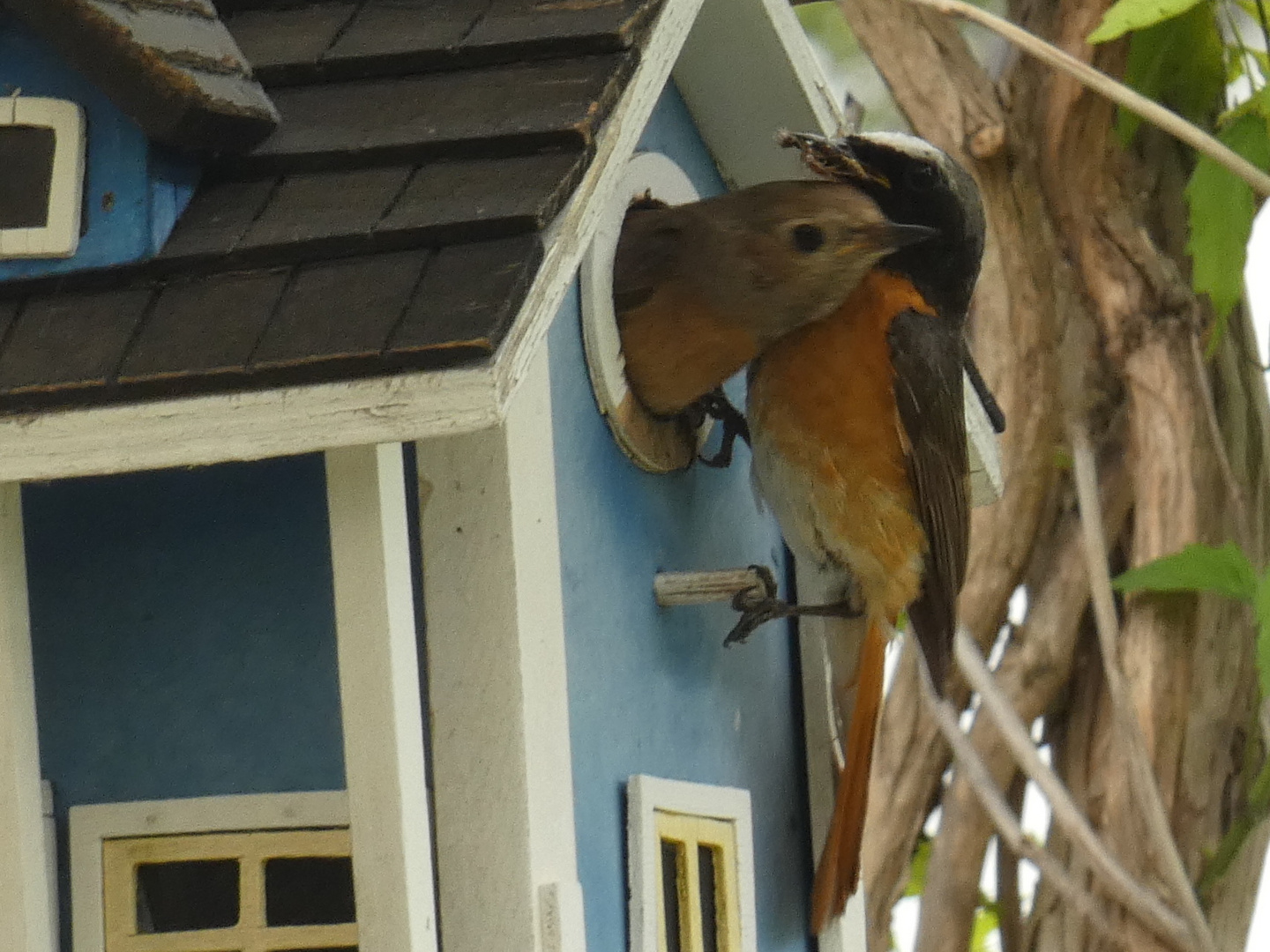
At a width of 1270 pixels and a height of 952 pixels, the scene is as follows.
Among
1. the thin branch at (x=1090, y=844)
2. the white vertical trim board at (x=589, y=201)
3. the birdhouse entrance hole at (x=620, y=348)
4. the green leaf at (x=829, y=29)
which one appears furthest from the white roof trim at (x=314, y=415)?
the green leaf at (x=829, y=29)

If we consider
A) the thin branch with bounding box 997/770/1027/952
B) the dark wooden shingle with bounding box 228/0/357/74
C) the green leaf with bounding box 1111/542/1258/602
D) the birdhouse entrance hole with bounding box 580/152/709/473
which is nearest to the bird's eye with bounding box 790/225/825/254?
the birdhouse entrance hole with bounding box 580/152/709/473

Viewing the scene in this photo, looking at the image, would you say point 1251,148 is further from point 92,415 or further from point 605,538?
point 92,415

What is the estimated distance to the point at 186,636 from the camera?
1154 mm

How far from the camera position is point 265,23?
1186 millimetres

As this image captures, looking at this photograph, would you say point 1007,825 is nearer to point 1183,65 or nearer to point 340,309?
point 1183,65

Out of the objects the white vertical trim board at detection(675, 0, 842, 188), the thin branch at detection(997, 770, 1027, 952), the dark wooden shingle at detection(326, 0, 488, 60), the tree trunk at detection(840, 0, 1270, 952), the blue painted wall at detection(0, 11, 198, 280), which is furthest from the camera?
the thin branch at detection(997, 770, 1027, 952)

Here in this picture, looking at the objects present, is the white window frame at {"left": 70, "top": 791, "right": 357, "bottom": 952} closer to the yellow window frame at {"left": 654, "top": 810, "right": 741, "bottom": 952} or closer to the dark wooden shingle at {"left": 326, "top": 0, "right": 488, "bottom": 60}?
the yellow window frame at {"left": 654, "top": 810, "right": 741, "bottom": 952}

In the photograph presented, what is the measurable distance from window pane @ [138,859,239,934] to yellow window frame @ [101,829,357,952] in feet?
0.06

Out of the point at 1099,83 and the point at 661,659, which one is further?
the point at 1099,83

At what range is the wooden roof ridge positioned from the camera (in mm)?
995

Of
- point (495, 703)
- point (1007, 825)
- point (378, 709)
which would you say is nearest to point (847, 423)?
point (495, 703)

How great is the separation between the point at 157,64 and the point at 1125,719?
1.31 meters

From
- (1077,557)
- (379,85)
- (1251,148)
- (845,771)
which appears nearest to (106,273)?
(379,85)

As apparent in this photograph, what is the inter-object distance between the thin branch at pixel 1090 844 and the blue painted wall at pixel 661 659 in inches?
15.6
